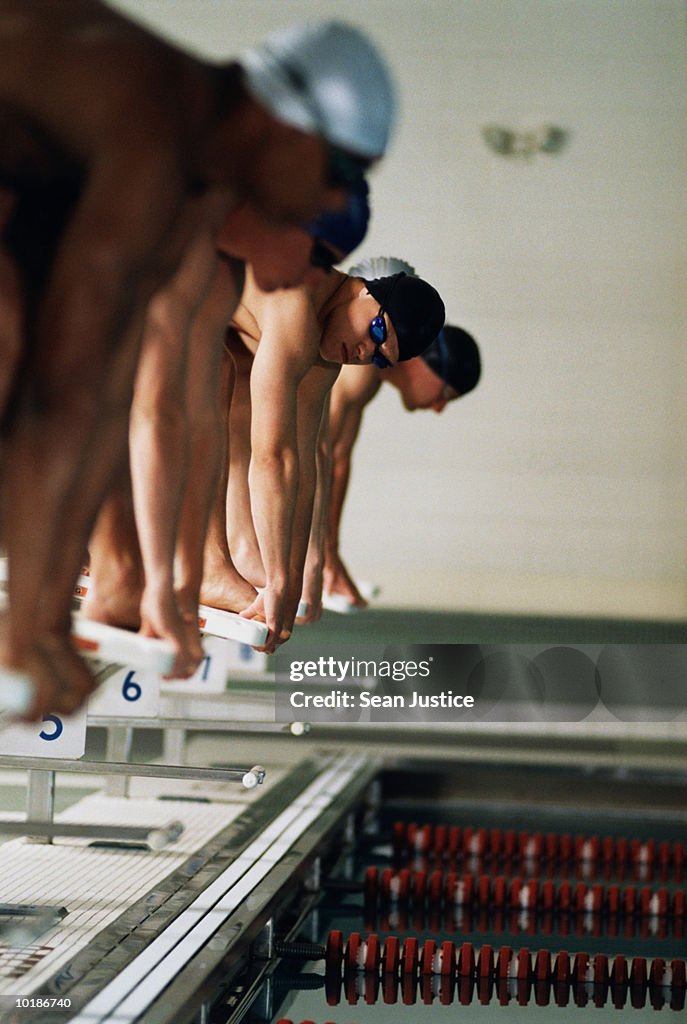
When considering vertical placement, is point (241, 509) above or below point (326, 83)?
below

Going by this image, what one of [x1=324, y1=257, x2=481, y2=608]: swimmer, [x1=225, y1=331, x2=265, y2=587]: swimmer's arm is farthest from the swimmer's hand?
[x1=324, y1=257, x2=481, y2=608]: swimmer

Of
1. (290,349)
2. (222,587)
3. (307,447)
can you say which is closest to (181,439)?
(290,349)

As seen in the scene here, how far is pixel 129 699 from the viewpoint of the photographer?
193 inches

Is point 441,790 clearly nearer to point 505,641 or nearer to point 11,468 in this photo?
point 505,641

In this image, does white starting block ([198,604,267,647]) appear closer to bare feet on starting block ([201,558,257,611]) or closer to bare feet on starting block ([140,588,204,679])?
bare feet on starting block ([201,558,257,611])

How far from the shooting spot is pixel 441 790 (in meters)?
6.99

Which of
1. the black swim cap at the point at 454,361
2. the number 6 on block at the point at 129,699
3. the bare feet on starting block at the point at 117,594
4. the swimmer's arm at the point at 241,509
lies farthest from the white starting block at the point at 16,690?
the number 6 on block at the point at 129,699

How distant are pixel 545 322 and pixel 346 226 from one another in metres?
6.64

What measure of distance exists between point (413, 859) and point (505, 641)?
2.71 m

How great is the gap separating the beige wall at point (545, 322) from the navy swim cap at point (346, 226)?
6140 mm

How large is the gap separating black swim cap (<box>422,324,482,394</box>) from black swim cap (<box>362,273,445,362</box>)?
1117 millimetres

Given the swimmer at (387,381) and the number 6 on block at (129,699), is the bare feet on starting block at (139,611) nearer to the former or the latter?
the swimmer at (387,381)

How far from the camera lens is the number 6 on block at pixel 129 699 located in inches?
193

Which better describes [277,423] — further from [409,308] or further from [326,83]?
[326,83]
